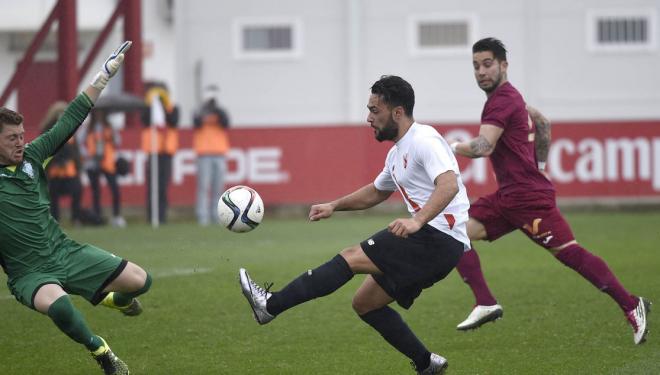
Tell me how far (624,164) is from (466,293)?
1061 cm

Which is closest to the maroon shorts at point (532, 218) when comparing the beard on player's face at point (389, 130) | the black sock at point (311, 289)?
the beard on player's face at point (389, 130)

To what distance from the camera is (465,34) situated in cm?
2697

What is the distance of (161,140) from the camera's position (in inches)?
818

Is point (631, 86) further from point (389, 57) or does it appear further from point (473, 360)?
point (473, 360)

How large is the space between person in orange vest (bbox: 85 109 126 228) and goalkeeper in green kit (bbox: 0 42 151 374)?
496 inches

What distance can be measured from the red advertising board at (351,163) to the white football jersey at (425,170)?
45.1 feet

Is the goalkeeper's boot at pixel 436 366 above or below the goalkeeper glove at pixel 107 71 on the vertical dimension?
below

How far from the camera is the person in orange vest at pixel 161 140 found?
20656 millimetres

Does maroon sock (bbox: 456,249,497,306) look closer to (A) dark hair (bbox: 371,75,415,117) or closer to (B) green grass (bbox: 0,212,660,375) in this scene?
(B) green grass (bbox: 0,212,660,375)

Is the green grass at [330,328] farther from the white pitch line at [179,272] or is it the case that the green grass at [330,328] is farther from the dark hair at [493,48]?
the dark hair at [493,48]

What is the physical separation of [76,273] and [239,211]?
3.54 ft

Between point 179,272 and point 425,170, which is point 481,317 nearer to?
point 425,170

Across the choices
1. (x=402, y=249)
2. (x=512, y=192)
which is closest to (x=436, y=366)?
(x=402, y=249)

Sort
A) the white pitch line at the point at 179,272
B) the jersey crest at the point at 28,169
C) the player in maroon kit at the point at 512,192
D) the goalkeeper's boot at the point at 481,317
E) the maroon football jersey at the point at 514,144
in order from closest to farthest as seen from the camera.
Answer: the jersey crest at the point at 28,169 < the player in maroon kit at the point at 512,192 < the maroon football jersey at the point at 514,144 < the goalkeeper's boot at the point at 481,317 < the white pitch line at the point at 179,272
